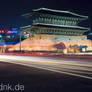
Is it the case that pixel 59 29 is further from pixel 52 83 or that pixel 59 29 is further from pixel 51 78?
pixel 52 83

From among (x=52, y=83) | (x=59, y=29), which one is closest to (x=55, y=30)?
(x=59, y=29)

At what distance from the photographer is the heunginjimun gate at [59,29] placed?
A: 70.9 meters

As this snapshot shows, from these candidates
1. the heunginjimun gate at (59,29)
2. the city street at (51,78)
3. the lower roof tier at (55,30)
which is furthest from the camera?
the lower roof tier at (55,30)

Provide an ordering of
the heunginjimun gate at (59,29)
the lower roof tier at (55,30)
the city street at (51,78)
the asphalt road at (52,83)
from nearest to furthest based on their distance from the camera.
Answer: the asphalt road at (52,83) → the city street at (51,78) → the heunginjimun gate at (59,29) → the lower roof tier at (55,30)

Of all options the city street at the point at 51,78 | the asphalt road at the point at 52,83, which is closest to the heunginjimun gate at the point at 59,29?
the city street at the point at 51,78

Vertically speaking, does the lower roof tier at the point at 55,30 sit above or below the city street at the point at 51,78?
above

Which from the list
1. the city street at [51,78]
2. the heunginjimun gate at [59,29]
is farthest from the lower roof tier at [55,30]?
the city street at [51,78]

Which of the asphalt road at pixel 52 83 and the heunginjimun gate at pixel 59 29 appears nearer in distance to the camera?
the asphalt road at pixel 52 83

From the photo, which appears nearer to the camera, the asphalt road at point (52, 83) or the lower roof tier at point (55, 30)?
the asphalt road at point (52, 83)

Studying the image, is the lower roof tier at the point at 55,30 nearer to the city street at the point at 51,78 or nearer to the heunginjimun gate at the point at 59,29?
the heunginjimun gate at the point at 59,29

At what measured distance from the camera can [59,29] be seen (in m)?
77.8

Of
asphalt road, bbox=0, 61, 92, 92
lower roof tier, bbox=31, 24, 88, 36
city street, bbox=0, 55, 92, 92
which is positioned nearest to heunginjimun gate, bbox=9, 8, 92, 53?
lower roof tier, bbox=31, 24, 88, 36

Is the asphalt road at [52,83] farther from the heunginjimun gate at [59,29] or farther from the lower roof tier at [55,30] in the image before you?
the lower roof tier at [55,30]

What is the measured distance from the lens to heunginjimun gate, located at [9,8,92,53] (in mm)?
70938
